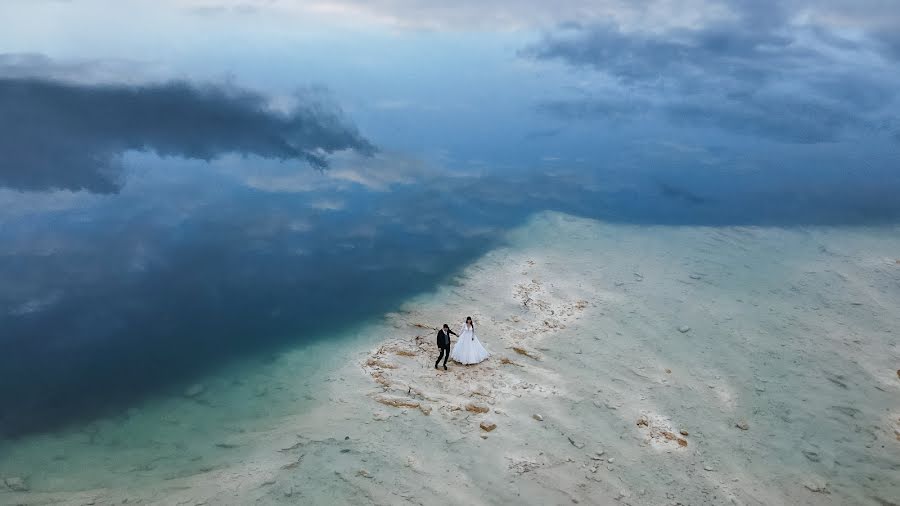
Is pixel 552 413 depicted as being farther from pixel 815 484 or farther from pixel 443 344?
pixel 815 484

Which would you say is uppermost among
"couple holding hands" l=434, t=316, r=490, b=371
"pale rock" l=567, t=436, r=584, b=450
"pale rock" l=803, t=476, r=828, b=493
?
"couple holding hands" l=434, t=316, r=490, b=371

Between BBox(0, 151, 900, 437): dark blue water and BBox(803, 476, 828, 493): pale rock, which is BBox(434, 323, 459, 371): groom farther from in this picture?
BBox(803, 476, 828, 493): pale rock

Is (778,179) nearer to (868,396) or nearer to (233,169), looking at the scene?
(868,396)

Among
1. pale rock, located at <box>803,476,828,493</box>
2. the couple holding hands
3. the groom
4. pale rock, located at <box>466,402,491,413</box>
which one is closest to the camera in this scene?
pale rock, located at <box>803,476,828,493</box>

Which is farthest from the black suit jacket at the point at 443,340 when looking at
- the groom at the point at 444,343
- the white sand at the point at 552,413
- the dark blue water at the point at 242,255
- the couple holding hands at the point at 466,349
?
the dark blue water at the point at 242,255

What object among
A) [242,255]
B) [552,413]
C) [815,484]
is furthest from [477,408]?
[242,255]

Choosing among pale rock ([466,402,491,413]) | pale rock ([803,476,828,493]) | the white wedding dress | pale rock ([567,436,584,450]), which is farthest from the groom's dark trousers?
pale rock ([803,476,828,493])
